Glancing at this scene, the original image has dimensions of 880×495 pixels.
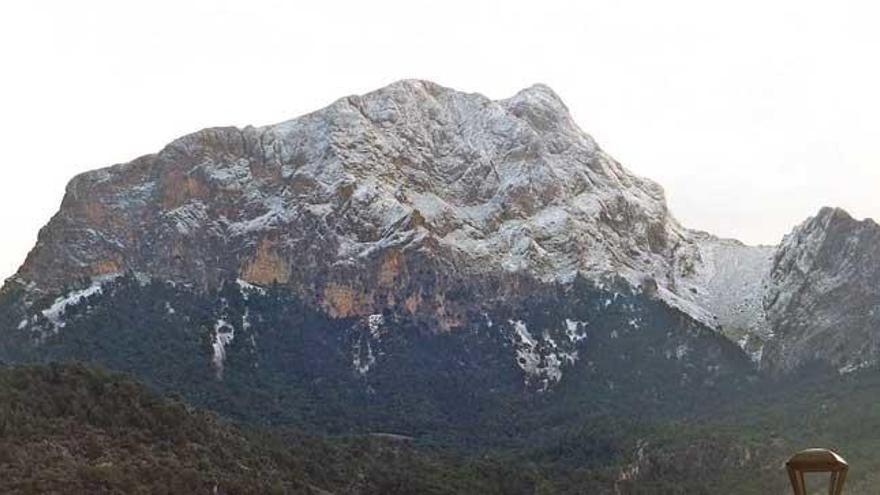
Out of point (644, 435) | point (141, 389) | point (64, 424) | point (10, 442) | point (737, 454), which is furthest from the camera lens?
point (644, 435)

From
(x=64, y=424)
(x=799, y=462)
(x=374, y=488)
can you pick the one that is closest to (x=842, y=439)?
(x=374, y=488)

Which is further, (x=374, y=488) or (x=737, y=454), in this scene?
(x=737, y=454)

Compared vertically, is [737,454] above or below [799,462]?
below

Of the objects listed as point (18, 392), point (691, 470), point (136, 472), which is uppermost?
point (18, 392)

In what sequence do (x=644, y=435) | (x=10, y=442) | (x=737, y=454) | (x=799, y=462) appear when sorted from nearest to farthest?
(x=799, y=462) < (x=10, y=442) < (x=737, y=454) < (x=644, y=435)

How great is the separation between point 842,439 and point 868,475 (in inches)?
1209

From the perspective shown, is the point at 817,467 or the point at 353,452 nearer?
the point at 817,467

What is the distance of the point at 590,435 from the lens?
621 feet

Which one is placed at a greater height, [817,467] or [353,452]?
[817,467]

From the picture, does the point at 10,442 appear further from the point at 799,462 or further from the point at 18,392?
the point at 799,462

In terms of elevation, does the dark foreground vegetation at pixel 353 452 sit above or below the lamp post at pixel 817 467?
below

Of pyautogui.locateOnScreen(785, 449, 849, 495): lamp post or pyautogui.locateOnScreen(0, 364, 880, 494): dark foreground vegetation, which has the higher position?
pyautogui.locateOnScreen(785, 449, 849, 495): lamp post

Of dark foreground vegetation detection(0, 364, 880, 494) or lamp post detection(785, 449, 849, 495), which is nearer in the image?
lamp post detection(785, 449, 849, 495)

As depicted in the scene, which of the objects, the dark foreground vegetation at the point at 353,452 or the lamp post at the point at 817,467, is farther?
the dark foreground vegetation at the point at 353,452
